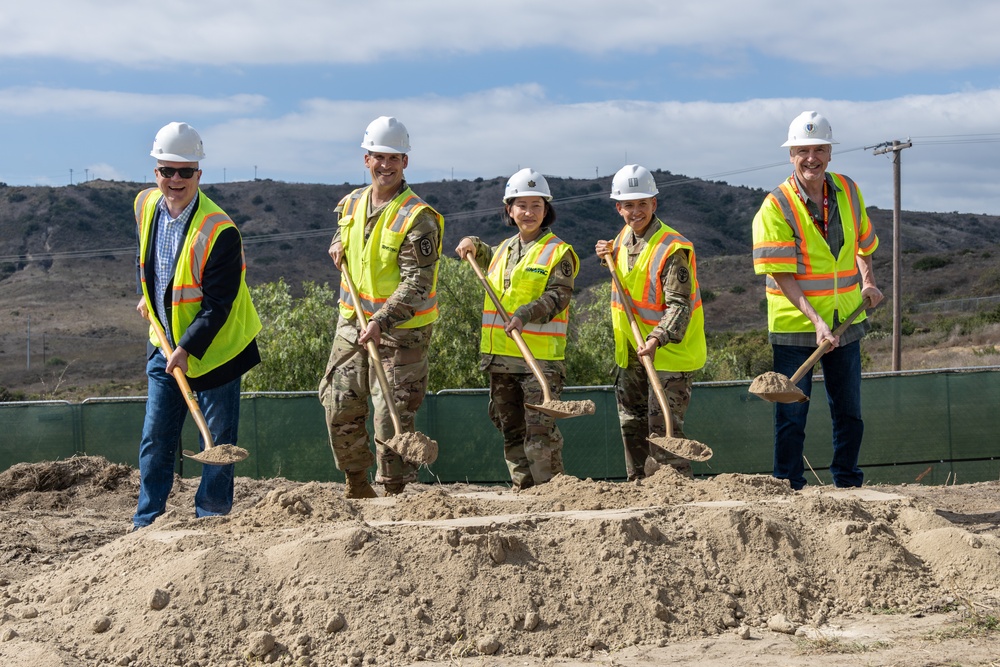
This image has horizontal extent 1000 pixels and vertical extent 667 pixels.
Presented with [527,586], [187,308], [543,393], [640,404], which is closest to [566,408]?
[543,393]

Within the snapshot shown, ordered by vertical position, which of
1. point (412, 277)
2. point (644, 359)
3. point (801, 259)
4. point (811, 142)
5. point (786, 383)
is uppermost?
point (811, 142)

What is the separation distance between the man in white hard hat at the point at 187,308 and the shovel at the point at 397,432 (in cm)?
70

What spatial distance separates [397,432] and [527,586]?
75.2 inches

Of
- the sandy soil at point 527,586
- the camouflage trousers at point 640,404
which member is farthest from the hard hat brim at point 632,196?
the sandy soil at point 527,586

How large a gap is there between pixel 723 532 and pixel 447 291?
1022 cm

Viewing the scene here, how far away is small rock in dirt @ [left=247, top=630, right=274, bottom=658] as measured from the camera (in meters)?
4.37

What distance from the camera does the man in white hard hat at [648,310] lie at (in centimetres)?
724

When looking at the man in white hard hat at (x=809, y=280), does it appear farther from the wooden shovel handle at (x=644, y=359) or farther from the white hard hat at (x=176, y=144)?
the white hard hat at (x=176, y=144)

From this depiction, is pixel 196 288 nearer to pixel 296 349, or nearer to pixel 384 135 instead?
pixel 384 135

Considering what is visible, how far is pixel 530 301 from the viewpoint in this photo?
24.7ft

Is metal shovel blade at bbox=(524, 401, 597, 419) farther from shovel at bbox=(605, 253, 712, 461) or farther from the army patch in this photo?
the army patch

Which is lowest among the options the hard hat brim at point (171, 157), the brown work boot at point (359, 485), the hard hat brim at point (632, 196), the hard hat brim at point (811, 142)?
the brown work boot at point (359, 485)

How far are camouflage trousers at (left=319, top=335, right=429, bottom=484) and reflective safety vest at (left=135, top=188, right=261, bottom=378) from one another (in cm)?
68

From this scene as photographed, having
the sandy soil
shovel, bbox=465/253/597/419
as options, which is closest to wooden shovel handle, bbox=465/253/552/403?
shovel, bbox=465/253/597/419
